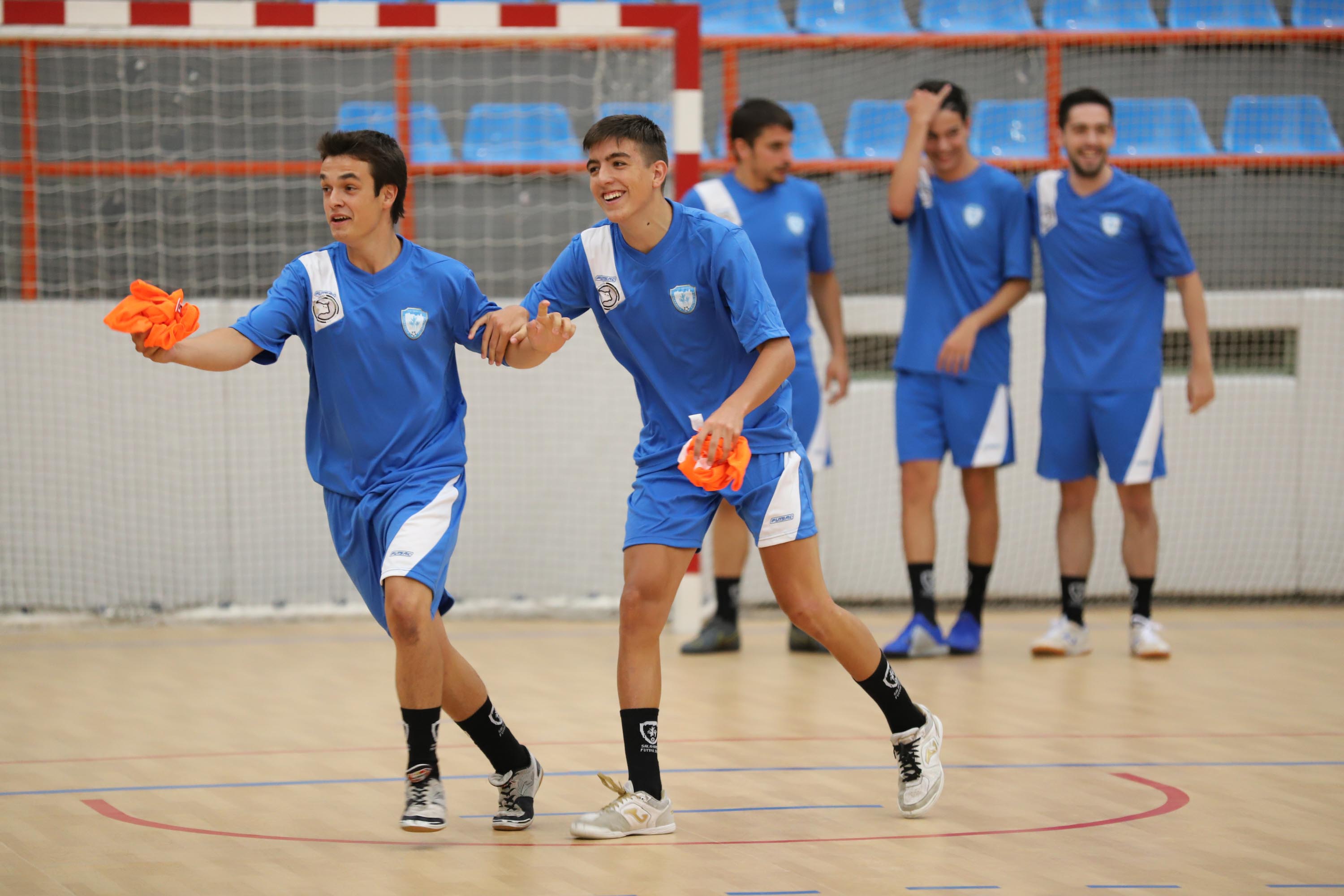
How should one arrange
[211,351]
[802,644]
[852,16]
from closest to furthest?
[211,351] → [802,644] → [852,16]

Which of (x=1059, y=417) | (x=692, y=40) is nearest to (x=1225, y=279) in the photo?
(x=1059, y=417)

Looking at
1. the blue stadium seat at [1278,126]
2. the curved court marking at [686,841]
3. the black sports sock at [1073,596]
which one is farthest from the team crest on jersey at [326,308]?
the blue stadium seat at [1278,126]

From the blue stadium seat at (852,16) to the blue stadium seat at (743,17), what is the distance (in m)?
0.14

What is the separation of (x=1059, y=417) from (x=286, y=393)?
13.0 ft

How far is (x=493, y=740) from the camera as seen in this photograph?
3557 millimetres

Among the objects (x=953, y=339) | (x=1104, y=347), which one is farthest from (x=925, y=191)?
(x=1104, y=347)

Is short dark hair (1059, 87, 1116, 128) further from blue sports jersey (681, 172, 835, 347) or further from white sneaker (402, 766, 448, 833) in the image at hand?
white sneaker (402, 766, 448, 833)

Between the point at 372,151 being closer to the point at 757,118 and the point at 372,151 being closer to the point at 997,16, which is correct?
the point at 757,118

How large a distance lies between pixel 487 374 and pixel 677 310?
4.04 metres

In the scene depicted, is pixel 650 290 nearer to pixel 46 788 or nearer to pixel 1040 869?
pixel 1040 869

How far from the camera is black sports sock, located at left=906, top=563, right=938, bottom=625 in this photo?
5965mm

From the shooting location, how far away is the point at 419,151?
821cm

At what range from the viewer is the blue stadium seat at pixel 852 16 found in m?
9.12

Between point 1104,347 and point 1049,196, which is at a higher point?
point 1049,196
